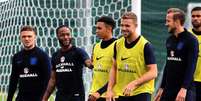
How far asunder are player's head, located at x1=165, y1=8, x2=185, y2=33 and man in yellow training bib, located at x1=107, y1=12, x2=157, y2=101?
12.7 inches

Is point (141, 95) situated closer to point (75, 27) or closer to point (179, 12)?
point (179, 12)

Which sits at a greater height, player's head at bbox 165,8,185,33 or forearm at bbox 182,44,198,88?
player's head at bbox 165,8,185,33

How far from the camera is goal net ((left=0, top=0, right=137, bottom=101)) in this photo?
10672 mm

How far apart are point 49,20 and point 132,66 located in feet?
13.0

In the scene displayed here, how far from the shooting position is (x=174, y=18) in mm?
7367

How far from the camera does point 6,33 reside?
1105 centimetres

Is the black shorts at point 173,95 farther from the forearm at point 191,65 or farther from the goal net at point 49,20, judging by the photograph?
the goal net at point 49,20

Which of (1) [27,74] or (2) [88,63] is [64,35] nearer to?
(2) [88,63]

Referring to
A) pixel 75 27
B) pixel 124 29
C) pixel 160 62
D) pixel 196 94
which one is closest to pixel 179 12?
pixel 124 29

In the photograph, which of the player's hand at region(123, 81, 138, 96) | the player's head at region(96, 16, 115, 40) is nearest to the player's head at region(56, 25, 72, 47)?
the player's head at region(96, 16, 115, 40)

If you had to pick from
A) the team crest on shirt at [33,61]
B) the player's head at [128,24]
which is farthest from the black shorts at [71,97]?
the player's head at [128,24]

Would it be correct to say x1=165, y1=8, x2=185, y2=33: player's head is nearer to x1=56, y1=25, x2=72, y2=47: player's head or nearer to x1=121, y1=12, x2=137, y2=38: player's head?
x1=121, y1=12, x2=137, y2=38: player's head

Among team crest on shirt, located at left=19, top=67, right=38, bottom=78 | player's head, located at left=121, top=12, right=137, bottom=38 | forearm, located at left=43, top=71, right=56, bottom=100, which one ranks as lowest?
forearm, located at left=43, top=71, right=56, bottom=100

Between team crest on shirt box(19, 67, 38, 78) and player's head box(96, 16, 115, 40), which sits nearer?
player's head box(96, 16, 115, 40)
